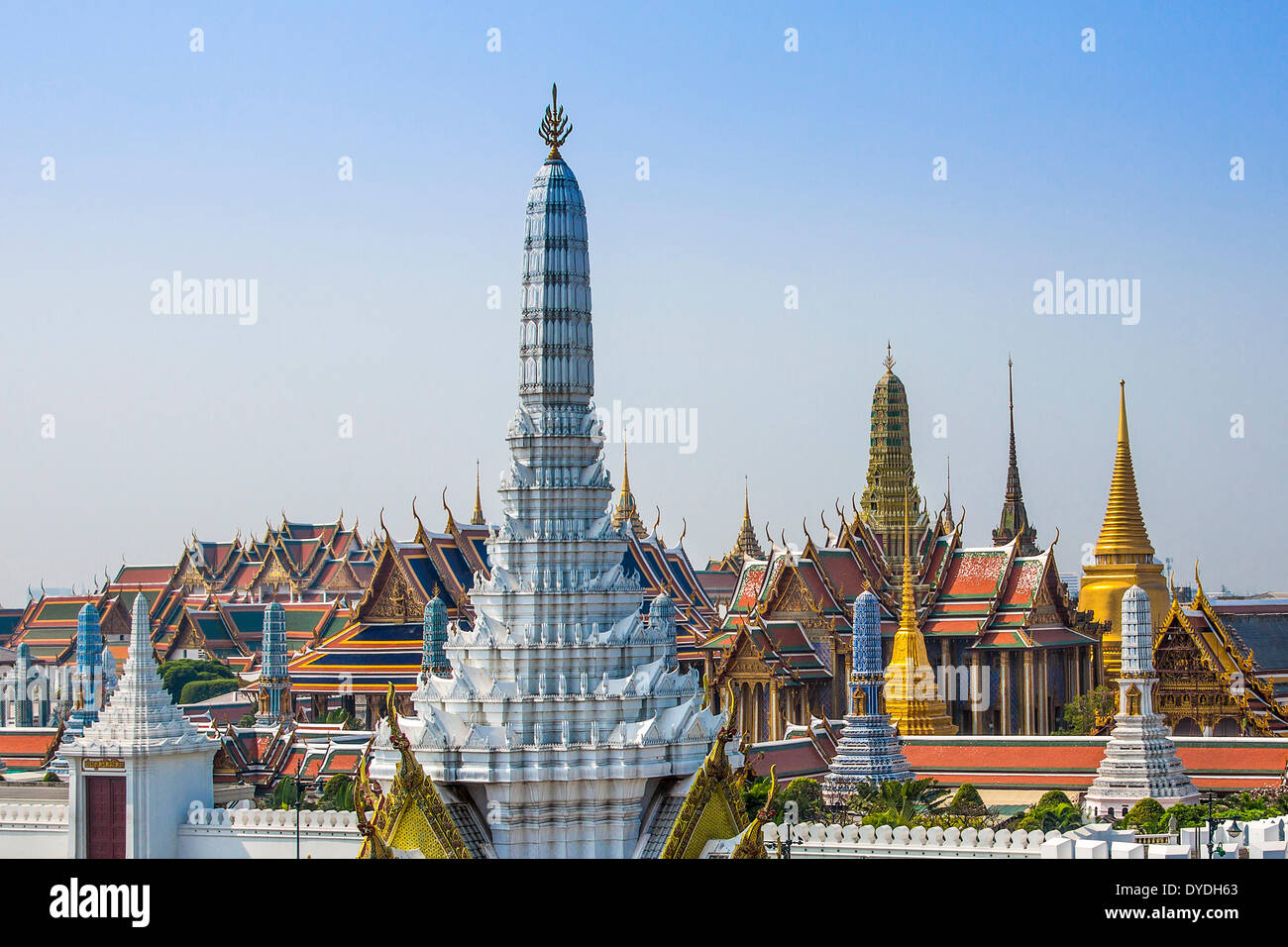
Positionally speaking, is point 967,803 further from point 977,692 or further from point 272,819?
point 977,692

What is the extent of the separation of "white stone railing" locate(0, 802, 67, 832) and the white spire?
1.53 m

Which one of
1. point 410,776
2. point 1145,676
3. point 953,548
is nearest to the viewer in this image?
point 410,776

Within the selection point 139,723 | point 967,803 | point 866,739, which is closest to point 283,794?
point 139,723

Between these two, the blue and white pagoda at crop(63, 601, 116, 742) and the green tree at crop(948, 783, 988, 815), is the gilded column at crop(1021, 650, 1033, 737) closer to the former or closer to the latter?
the green tree at crop(948, 783, 988, 815)

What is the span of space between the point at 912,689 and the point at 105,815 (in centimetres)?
1837

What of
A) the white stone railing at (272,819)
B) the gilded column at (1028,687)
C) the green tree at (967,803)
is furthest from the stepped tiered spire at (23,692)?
the green tree at (967,803)

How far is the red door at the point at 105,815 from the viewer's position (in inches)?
1383

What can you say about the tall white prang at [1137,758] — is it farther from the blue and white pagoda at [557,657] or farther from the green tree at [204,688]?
the green tree at [204,688]

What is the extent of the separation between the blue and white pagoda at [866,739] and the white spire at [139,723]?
1116 centimetres
